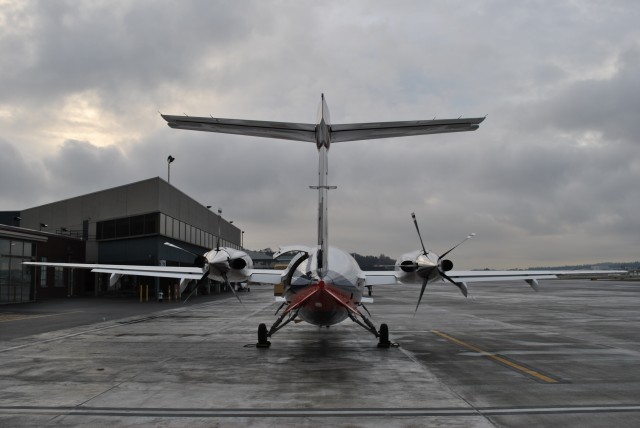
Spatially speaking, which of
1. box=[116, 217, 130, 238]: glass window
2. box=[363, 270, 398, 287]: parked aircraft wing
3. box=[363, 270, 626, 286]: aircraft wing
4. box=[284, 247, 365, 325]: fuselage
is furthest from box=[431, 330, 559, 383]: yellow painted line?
box=[116, 217, 130, 238]: glass window

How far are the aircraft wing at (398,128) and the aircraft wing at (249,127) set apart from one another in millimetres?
847

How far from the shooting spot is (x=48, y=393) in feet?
31.0

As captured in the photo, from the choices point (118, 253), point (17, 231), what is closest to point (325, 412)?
point (17, 231)

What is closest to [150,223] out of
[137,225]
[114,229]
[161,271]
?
[137,225]

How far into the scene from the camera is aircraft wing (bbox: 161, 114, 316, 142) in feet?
38.4

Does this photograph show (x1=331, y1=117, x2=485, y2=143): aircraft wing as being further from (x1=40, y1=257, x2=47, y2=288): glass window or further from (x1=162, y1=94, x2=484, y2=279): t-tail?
(x1=40, y1=257, x2=47, y2=288): glass window

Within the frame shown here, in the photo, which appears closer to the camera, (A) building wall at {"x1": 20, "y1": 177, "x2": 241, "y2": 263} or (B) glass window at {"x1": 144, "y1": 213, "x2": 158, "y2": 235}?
(B) glass window at {"x1": 144, "y1": 213, "x2": 158, "y2": 235}

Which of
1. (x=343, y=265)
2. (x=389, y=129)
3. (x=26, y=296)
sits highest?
(x=389, y=129)

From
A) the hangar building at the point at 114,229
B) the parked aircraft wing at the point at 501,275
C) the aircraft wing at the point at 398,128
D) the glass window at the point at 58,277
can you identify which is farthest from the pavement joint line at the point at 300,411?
the glass window at the point at 58,277

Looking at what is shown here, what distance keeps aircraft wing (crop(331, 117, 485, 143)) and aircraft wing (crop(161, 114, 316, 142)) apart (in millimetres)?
847

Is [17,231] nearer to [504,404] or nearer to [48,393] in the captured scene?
[48,393]

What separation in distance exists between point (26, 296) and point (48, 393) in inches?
1319

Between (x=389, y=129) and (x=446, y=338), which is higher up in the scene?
(x=389, y=129)

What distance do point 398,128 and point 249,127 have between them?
13.0 ft
